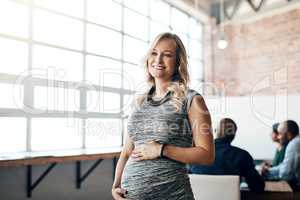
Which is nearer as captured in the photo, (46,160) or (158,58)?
(158,58)

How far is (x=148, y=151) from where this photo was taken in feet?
3.90

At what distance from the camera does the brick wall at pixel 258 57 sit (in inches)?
221

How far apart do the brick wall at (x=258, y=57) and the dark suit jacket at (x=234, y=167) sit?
11.6 feet

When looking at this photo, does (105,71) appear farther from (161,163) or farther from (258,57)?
(258,57)

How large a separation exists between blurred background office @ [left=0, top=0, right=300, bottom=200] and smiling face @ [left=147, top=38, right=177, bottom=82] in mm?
398

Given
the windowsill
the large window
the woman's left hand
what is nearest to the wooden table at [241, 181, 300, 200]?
the large window

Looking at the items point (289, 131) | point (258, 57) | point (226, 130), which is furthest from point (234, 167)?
point (258, 57)

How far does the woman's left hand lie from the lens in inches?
46.0

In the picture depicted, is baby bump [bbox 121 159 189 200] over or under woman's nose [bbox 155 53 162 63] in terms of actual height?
under

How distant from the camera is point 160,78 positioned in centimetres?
130

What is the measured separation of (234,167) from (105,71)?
211 centimetres

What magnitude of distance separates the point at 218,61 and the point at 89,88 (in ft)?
11.2

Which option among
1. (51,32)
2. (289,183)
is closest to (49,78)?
(51,32)

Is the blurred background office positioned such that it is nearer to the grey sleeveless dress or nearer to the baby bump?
the grey sleeveless dress
